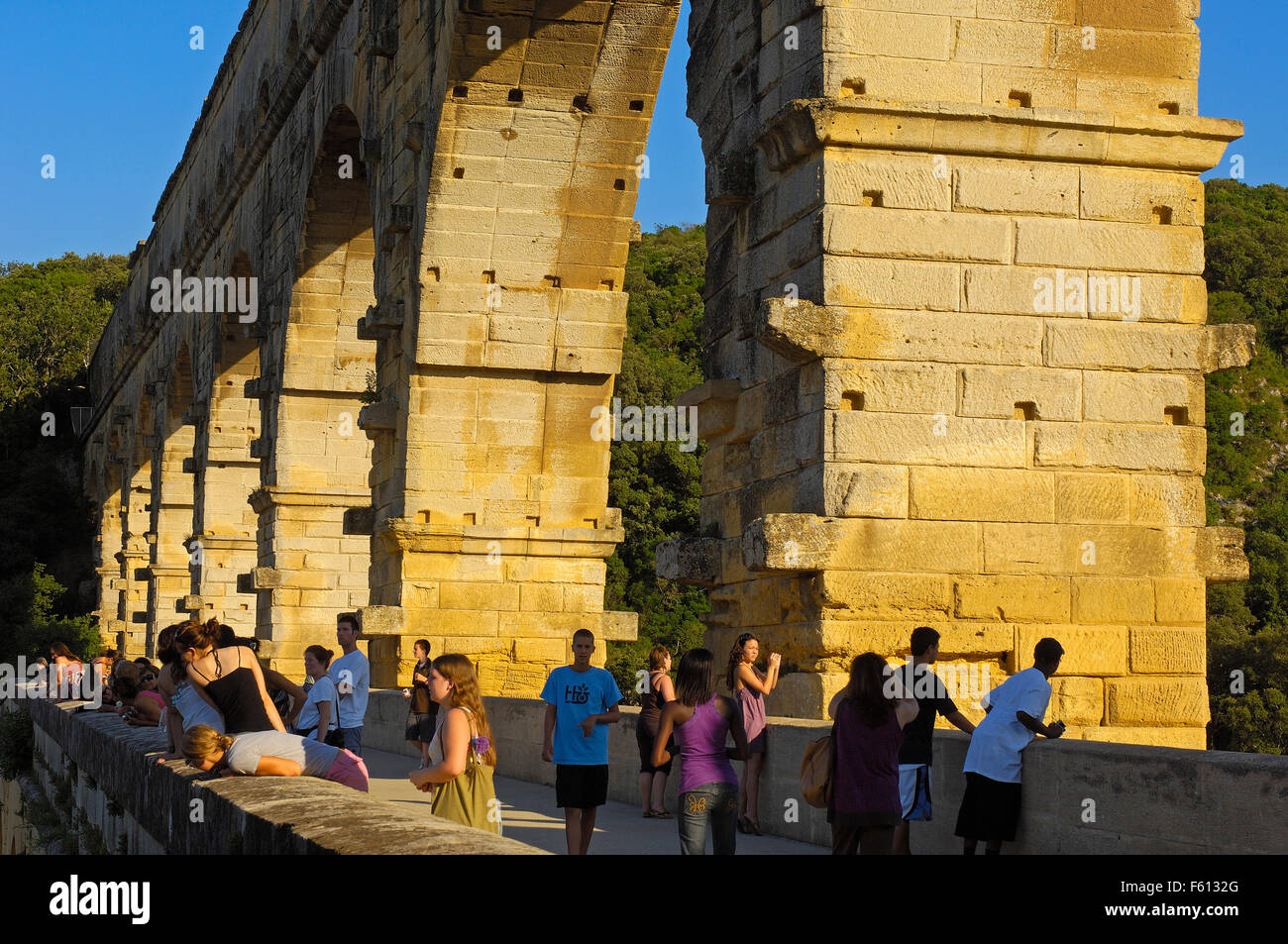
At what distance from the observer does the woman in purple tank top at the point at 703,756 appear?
18.7 feet

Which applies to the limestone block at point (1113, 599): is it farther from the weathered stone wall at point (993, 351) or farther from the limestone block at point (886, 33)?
the limestone block at point (886, 33)

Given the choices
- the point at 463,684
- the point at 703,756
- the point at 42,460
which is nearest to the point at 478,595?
the point at 703,756

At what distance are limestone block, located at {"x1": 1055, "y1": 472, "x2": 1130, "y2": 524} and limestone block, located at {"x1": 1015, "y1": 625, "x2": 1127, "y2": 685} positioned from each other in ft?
1.52

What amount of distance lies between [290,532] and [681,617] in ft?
64.6

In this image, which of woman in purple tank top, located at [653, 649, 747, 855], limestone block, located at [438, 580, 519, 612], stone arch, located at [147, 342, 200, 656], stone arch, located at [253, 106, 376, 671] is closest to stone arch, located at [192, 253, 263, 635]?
stone arch, located at [147, 342, 200, 656]

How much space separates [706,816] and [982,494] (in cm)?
190

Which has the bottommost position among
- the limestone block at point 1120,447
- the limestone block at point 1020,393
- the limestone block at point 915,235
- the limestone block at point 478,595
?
the limestone block at point 478,595

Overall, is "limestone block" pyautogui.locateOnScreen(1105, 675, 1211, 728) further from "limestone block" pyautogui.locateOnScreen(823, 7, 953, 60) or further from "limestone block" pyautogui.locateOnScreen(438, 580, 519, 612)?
"limestone block" pyautogui.locateOnScreen(438, 580, 519, 612)

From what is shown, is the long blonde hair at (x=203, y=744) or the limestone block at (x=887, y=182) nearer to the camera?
the long blonde hair at (x=203, y=744)

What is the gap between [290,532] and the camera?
749 inches

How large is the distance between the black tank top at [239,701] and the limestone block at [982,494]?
3.00m

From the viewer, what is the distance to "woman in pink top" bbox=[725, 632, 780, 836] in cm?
677

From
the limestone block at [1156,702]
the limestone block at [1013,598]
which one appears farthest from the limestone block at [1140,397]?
the limestone block at [1156,702]
